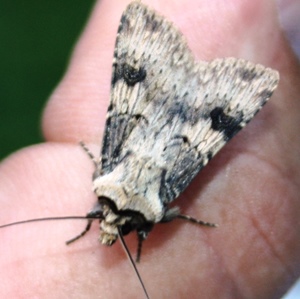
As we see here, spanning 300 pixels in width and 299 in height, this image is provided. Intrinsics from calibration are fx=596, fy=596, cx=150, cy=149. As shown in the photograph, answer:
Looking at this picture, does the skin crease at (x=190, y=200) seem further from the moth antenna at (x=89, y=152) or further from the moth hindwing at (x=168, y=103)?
the moth hindwing at (x=168, y=103)

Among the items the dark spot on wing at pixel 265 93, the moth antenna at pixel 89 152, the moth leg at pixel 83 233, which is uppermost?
the dark spot on wing at pixel 265 93

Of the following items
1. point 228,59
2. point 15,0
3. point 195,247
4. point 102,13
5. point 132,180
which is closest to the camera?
point 132,180

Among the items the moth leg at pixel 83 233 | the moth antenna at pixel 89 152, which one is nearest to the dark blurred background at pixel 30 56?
the moth antenna at pixel 89 152

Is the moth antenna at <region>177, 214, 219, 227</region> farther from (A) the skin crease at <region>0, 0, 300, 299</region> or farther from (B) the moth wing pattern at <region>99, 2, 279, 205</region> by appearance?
(B) the moth wing pattern at <region>99, 2, 279, 205</region>

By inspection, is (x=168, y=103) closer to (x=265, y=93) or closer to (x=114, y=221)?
(x=265, y=93)

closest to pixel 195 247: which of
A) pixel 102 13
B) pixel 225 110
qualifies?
pixel 225 110

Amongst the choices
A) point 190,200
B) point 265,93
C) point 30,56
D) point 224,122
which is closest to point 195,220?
point 190,200

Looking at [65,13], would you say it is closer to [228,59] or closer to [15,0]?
[15,0]
